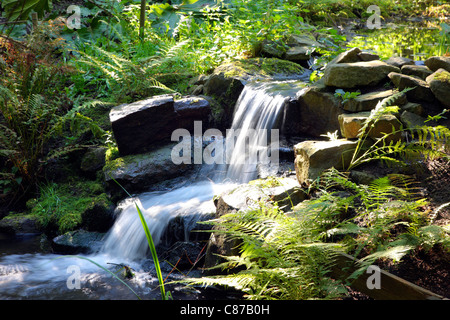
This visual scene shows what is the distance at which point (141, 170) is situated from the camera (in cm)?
540

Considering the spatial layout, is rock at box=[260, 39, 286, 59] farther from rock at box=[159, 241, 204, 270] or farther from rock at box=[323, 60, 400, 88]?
rock at box=[159, 241, 204, 270]

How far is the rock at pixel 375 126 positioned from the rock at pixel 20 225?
396cm

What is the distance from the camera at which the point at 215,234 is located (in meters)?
3.76

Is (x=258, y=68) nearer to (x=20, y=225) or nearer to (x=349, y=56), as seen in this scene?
(x=349, y=56)

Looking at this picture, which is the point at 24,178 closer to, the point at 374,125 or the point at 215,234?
the point at 215,234

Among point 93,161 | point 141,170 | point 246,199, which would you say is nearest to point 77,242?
point 141,170

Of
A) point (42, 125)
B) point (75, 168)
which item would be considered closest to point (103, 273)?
point (75, 168)

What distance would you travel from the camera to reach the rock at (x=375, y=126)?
12.2 ft

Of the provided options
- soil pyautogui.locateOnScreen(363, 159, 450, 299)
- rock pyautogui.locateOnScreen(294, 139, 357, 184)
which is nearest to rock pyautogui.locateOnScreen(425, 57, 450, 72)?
rock pyautogui.locateOnScreen(294, 139, 357, 184)

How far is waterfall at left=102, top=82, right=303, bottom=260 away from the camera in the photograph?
4566 millimetres

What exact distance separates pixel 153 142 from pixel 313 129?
224 cm

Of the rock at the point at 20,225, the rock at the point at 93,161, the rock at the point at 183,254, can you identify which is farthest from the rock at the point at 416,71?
the rock at the point at 20,225

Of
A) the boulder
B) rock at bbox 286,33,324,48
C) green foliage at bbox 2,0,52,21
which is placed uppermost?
green foliage at bbox 2,0,52,21

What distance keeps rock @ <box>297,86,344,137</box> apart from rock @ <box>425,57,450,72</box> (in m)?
1.02
